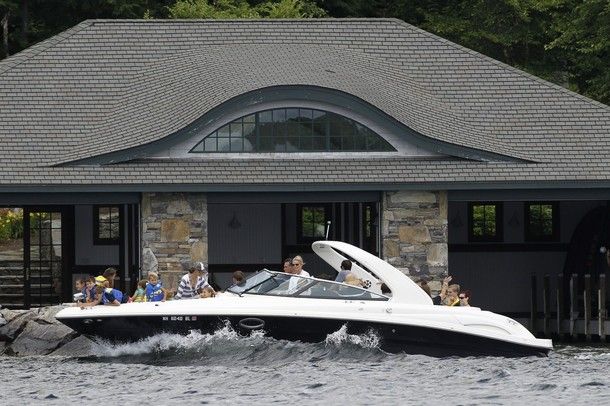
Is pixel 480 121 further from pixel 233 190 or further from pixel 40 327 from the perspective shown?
pixel 40 327

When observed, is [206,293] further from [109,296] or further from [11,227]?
[11,227]

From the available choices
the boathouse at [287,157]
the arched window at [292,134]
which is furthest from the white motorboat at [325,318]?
the arched window at [292,134]

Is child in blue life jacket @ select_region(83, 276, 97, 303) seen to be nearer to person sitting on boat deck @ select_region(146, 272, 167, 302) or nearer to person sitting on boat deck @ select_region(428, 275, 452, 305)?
person sitting on boat deck @ select_region(146, 272, 167, 302)

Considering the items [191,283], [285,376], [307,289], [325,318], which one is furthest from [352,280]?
[191,283]

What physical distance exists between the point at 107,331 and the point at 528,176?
9.86 m

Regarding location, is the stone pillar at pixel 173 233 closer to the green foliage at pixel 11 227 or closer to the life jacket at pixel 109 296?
the life jacket at pixel 109 296

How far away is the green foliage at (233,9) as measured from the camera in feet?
171

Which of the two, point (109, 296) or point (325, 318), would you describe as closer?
point (325, 318)

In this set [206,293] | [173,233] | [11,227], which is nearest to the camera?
[206,293]

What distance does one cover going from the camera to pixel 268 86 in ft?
121

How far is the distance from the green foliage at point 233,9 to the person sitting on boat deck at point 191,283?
1916 cm

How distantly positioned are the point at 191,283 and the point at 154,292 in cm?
88

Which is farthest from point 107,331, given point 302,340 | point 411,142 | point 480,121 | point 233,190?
point 480,121

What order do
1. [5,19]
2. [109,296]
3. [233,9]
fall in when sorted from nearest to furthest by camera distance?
[109,296]
[233,9]
[5,19]
